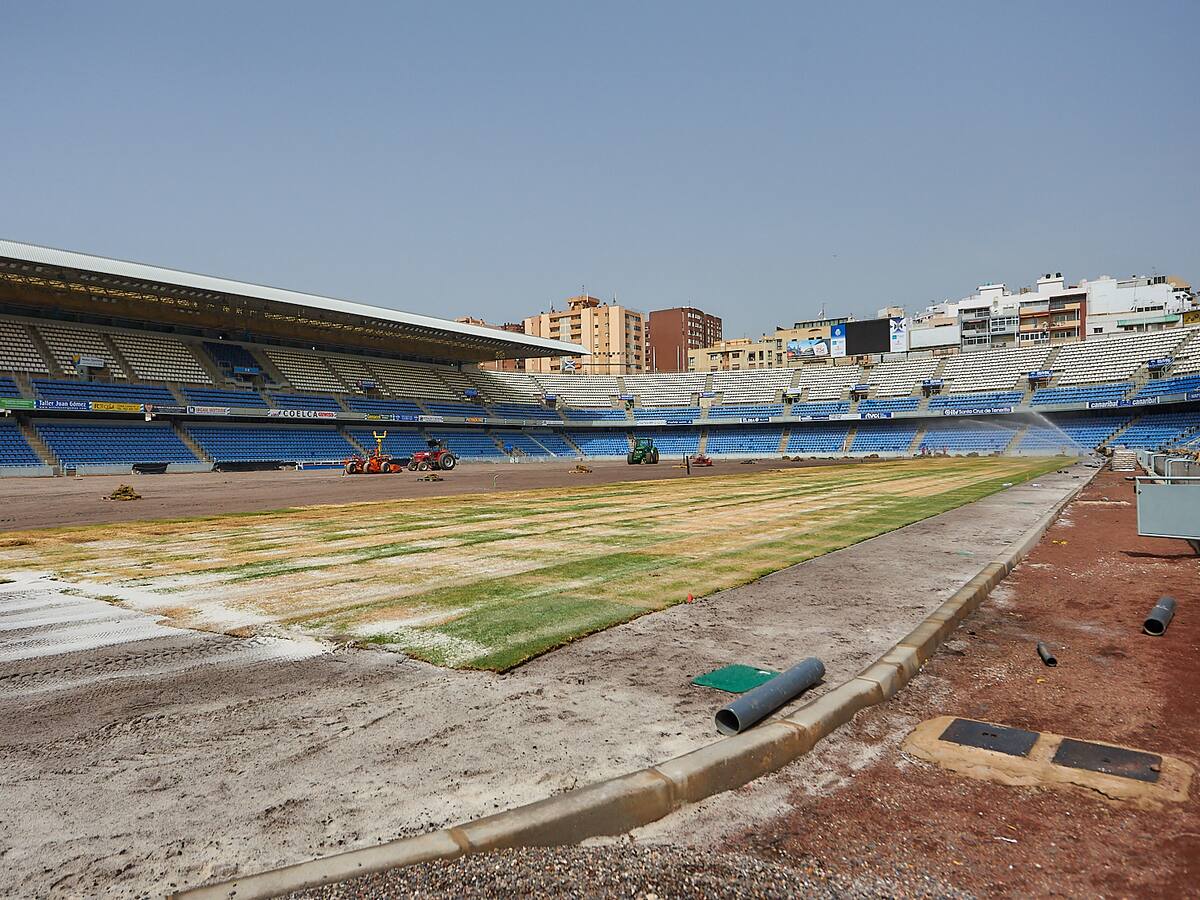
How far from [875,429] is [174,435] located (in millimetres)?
69959

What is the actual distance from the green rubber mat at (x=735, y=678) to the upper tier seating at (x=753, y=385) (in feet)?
280

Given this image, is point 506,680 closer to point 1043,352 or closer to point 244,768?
point 244,768

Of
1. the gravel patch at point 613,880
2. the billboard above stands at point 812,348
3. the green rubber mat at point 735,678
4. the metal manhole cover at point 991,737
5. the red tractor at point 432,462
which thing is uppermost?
the billboard above stands at point 812,348

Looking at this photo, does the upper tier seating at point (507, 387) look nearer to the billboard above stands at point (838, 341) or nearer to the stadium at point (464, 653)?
the billboard above stands at point (838, 341)

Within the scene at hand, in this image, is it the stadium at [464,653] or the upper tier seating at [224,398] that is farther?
the upper tier seating at [224,398]

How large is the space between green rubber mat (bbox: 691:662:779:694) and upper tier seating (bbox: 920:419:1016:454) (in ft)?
246

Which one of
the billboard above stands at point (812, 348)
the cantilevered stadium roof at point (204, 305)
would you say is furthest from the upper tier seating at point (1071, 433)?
the cantilevered stadium roof at point (204, 305)

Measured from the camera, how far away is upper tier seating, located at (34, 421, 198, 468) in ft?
151

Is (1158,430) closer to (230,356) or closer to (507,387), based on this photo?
(507,387)

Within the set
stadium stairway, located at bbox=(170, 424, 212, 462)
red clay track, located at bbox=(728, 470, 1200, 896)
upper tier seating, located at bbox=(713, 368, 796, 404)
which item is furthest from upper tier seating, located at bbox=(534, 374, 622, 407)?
red clay track, located at bbox=(728, 470, 1200, 896)

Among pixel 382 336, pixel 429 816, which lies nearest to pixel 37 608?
pixel 429 816

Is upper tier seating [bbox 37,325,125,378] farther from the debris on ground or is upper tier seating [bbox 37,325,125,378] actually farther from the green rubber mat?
the green rubber mat

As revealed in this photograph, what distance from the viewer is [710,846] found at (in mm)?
3164

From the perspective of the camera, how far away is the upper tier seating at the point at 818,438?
80062 millimetres
